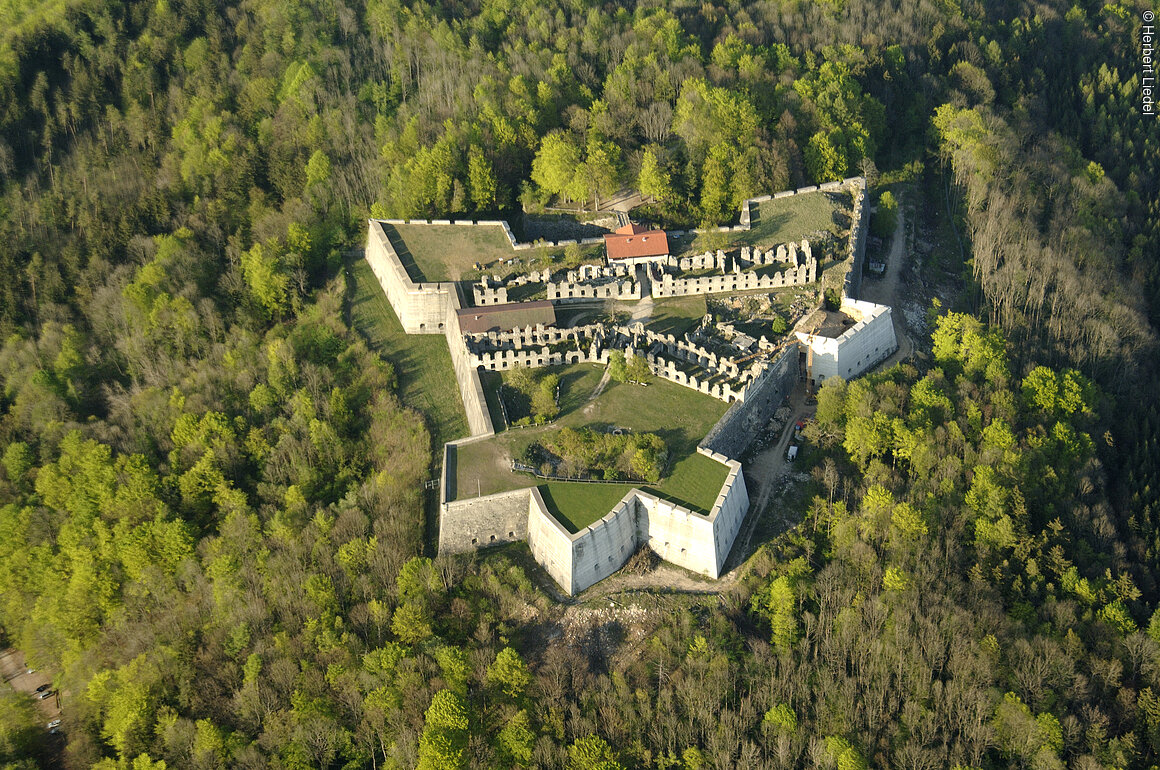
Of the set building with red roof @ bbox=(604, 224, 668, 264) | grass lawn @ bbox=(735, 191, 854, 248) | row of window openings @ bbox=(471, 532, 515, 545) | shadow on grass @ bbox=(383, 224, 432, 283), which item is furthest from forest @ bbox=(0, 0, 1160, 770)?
building with red roof @ bbox=(604, 224, 668, 264)

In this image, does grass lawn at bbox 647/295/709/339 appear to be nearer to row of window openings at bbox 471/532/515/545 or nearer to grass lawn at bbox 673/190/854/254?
grass lawn at bbox 673/190/854/254

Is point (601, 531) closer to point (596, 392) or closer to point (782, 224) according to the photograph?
point (596, 392)

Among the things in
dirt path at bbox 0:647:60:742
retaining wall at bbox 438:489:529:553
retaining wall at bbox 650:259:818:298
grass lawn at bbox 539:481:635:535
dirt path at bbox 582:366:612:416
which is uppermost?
retaining wall at bbox 650:259:818:298

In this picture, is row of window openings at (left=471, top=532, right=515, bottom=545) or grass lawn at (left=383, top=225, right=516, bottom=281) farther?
grass lawn at (left=383, top=225, right=516, bottom=281)

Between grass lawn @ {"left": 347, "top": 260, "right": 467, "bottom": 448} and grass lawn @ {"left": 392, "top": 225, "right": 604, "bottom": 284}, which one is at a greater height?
grass lawn @ {"left": 392, "top": 225, "right": 604, "bottom": 284}

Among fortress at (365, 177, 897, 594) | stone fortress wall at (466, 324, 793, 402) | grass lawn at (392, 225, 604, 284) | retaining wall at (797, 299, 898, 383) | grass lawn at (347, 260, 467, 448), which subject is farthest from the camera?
grass lawn at (392, 225, 604, 284)

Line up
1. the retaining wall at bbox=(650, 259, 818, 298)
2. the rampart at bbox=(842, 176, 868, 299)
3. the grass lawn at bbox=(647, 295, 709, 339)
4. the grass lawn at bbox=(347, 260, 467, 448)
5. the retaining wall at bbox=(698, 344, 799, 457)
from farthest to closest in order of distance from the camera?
the rampart at bbox=(842, 176, 868, 299) → the retaining wall at bbox=(650, 259, 818, 298) → the grass lawn at bbox=(647, 295, 709, 339) → the grass lawn at bbox=(347, 260, 467, 448) → the retaining wall at bbox=(698, 344, 799, 457)

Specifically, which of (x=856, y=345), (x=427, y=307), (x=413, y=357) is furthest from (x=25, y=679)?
(x=856, y=345)
